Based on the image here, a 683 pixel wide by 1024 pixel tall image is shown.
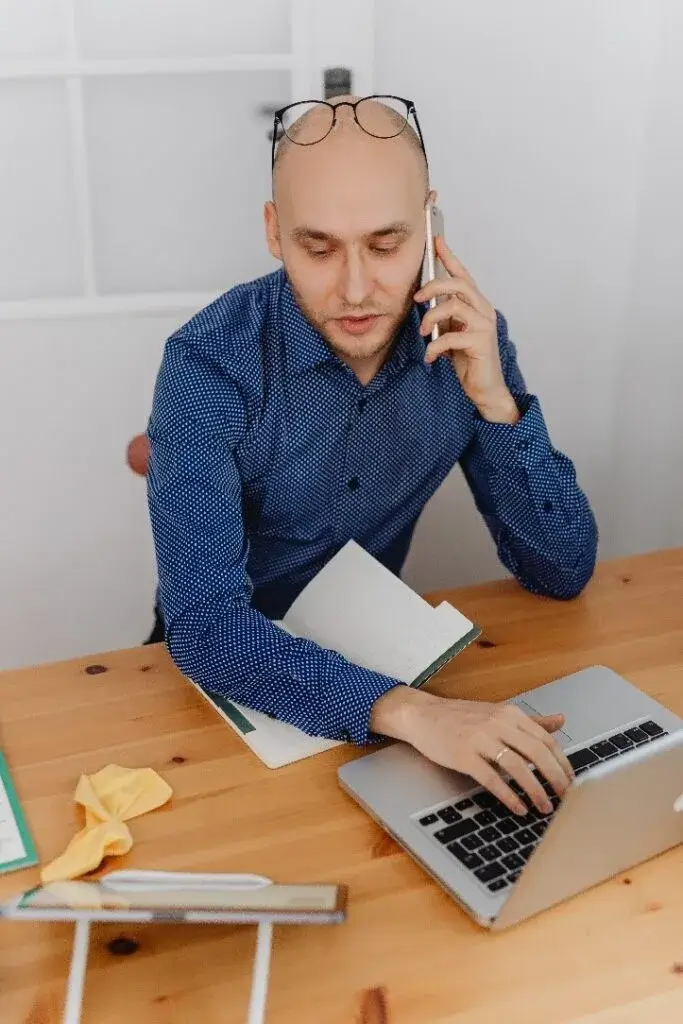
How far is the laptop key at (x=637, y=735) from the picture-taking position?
1.08 meters

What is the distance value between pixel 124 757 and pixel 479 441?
2.25 ft

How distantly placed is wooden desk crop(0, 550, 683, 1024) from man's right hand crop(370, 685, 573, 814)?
88 millimetres

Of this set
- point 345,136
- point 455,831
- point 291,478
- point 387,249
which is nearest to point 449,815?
point 455,831

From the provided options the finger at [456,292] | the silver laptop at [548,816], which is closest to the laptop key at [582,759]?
the silver laptop at [548,816]

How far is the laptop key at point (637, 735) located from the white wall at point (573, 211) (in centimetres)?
120

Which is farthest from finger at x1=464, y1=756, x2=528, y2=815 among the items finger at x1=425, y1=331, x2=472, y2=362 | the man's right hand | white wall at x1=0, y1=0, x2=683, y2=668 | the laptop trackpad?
white wall at x1=0, y1=0, x2=683, y2=668

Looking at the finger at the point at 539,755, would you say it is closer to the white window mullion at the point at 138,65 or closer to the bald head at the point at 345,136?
the bald head at the point at 345,136

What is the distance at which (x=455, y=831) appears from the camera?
95 centimetres

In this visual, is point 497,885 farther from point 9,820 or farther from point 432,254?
point 432,254

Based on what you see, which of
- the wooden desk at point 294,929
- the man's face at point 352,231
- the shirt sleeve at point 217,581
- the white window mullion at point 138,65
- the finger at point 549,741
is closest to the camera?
the wooden desk at point 294,929

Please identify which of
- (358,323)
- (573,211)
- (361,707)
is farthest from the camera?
(573,211)

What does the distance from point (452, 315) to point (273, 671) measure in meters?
0.52

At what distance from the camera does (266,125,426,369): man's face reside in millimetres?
1247

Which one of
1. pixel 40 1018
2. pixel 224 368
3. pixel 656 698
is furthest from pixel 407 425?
pixel 40 1018
